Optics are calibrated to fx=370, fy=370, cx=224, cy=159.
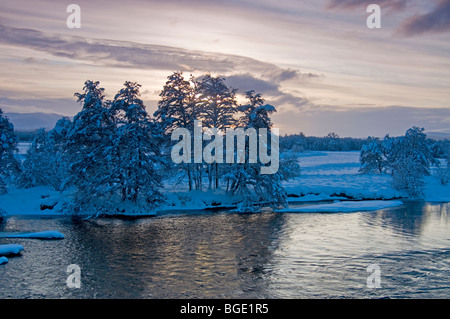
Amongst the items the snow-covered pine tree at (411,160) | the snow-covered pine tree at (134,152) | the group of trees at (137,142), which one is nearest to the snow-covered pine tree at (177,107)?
the group of trees at (137,142)

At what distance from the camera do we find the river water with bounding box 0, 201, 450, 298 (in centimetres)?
1638

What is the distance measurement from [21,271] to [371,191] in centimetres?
4464

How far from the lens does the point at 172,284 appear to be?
17.0 m

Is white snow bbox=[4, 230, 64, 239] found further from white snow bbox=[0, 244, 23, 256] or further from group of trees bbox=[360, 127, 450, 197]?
group of trees bbox=[360, 127, 450, 197]

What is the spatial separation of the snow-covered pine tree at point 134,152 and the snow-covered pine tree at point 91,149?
1.12 meters

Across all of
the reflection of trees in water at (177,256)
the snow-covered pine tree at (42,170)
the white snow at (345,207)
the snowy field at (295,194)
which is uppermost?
the snow-covered pine tree at (42,170)

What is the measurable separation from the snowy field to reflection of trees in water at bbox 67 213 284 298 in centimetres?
782

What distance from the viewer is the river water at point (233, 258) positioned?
16375 millimetres

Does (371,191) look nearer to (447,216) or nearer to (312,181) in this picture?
(312,181)

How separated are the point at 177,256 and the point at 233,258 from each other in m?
3.29

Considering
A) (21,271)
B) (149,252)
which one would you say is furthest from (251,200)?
(21,271)

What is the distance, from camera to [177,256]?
21625 mm

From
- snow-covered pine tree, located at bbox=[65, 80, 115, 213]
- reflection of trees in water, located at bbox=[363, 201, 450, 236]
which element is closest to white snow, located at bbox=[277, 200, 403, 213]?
reflection of trees in water, located at bbox=[363, 201, 450, 236]

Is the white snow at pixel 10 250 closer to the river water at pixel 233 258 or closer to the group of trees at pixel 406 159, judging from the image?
the river water at pixel 233 258
